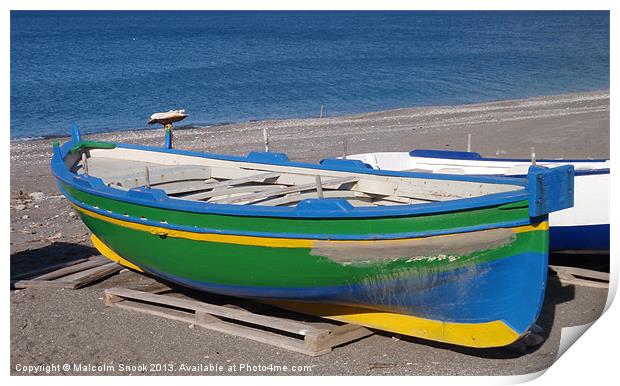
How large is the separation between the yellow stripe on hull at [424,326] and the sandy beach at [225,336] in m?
0.15

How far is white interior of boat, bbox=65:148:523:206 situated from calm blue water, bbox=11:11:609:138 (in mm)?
13343

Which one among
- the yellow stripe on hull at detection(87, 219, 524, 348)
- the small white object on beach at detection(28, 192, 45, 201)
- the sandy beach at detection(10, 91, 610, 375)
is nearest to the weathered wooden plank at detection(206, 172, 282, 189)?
the sandy beach at detection(10, 91, 610, 375)

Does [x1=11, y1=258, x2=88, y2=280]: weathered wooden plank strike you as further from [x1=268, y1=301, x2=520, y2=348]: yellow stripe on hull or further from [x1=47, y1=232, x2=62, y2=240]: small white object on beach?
[x1=268, y1=301, x2=520, y2=348]: yellow stripe on hull

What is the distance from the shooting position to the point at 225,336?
22.9ft

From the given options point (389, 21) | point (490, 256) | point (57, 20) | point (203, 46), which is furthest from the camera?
point (389, 21)

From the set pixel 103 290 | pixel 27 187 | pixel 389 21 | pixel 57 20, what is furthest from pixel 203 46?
pixel 103 290

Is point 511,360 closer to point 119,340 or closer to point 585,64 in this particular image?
point 119,340

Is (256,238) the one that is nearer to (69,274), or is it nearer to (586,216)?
(69,274)

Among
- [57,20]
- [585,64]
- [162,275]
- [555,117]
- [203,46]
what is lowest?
[162,275]

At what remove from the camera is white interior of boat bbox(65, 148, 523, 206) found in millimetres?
7293

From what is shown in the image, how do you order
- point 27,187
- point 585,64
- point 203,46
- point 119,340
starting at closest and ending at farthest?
1. point 119,340
2. point 27,187
3. point 585,64
4. point 203,46

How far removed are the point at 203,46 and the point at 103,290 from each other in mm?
43121

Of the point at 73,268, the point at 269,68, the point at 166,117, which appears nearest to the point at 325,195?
the point at 73,268

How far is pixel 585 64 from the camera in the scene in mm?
35219
